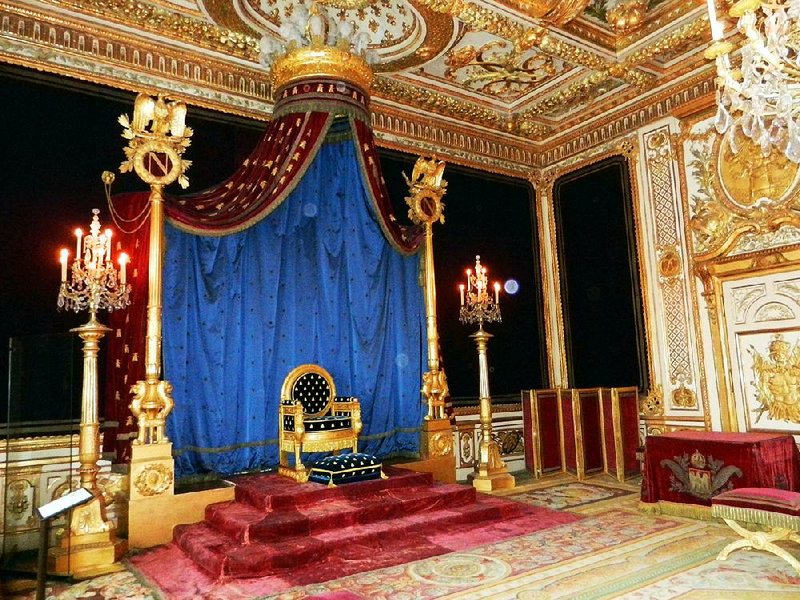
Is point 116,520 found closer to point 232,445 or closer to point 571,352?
point 232,445

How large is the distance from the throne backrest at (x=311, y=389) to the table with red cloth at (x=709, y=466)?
2984 mm

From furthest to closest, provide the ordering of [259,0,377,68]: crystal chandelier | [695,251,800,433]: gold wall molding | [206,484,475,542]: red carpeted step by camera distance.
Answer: [695,251,800,433]: gold wall molding → [259,0,377,68]: crystal chandelier → [206,484,475,542]: red carpeted step

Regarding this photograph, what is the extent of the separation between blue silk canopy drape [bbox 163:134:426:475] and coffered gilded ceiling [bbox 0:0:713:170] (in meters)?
1.20

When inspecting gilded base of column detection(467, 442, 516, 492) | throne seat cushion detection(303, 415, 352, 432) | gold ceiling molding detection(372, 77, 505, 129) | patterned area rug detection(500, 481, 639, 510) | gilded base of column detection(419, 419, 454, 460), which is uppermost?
gold ceiling molding detection(372, 77, 505, 129)

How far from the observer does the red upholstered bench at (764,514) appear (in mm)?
3732

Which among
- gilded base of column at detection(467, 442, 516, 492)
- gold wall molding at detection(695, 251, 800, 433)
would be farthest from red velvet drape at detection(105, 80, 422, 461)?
gold wall molding at detection(695, 251, 800, 433)

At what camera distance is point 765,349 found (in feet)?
19.7

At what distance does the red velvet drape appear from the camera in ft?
16.6

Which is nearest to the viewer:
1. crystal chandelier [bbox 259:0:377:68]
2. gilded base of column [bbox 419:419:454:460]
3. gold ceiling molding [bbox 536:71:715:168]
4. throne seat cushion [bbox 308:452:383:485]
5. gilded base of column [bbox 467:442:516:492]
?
throne seat cushion [bbox 308:452:383:485]

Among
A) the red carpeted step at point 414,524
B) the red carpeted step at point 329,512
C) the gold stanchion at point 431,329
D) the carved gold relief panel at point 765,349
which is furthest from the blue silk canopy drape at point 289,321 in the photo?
the carved gold relief panel at point 765,349

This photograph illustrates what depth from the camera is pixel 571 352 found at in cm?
801

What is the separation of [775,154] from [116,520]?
6779 millimetres

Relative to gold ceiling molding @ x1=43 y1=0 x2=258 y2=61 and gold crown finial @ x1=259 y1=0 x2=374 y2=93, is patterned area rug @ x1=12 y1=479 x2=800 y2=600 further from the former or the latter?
gold ceiling molding @ x1=43 y1=0 x2=258 y2=61

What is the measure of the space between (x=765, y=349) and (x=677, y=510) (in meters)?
1.97
